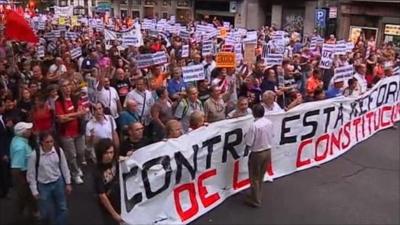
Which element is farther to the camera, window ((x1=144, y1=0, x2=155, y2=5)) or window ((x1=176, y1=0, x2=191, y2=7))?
window ((x1=144, y1=0, x2=155, y2=5))

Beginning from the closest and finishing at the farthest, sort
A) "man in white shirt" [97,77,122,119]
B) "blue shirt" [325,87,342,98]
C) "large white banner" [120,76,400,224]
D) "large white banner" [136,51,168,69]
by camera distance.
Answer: "large white banner" [120,76,400,224], "man in white shirt" [97,77,122,119], "blue shirt" [325,87,342,98], "large white banner" [136,51,168,69]

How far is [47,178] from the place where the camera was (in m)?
5.77

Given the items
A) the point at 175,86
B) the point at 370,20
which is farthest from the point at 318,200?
the point at 370,20

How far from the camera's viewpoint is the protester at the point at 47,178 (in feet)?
18.9

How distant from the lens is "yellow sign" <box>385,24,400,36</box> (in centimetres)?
2475

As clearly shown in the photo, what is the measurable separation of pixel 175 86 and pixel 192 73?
41cm

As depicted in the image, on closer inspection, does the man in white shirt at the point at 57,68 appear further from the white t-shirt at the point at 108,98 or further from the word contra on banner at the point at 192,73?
the word contra on banner at the point at 192,73

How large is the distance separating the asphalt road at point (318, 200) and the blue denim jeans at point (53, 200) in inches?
29.1

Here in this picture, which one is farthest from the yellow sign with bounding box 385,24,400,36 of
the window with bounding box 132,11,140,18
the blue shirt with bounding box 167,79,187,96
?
the window with bounding box 132,11,140,18

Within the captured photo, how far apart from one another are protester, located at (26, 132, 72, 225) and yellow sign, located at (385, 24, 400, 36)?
2216 cm

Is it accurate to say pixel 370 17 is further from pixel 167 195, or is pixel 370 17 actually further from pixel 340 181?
pixel 167 195

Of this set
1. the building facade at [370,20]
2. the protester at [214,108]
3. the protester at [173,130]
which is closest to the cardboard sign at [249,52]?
the protester at [214,108]

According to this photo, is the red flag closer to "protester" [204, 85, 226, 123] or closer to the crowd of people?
the crowd of people

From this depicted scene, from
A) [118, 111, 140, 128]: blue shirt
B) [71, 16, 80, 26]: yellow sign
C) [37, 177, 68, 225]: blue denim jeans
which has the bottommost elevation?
[37, 177, 68, 225]: blue denim jeans
